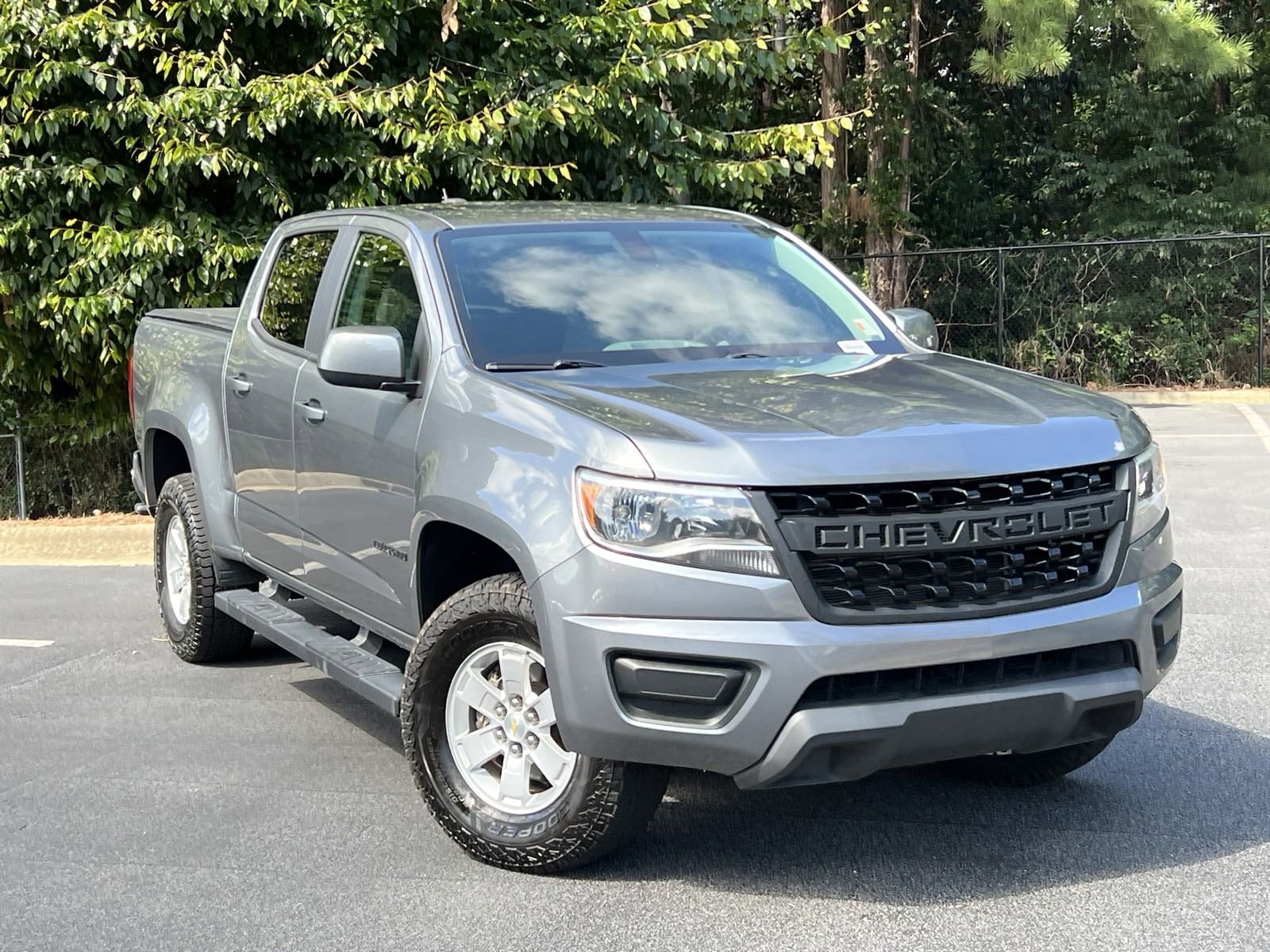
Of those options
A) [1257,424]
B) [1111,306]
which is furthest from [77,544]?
[1111,306]

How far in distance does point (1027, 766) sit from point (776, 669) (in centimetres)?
166

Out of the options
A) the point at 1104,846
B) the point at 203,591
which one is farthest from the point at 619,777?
the point at 203,591

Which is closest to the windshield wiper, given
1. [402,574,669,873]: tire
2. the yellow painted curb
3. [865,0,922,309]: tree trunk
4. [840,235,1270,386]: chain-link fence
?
[402,574,669,873]: tire

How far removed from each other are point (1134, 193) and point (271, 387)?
2427cm

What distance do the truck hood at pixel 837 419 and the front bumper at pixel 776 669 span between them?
1.03 ft

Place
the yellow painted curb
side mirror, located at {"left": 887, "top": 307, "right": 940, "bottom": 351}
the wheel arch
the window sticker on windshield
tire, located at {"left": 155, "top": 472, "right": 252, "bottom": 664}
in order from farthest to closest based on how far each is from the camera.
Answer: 1. the yellow painted curb
2. tire, located at {"left": 155, "top": 472, "right": 252, "bottom": 664}
3. side mirror, located at {"left": 887, "top": 307, "right": 940, "bottom": 351}
4. the window sticker on windshield
5. the wheel arch

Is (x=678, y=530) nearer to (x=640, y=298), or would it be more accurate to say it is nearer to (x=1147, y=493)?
(x=1147, y=493)

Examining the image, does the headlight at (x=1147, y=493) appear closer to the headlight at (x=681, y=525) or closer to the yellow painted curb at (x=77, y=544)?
the headlight at (x=681, y=525)

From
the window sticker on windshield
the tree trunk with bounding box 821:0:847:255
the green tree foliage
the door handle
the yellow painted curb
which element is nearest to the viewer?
the window sticker on windshield

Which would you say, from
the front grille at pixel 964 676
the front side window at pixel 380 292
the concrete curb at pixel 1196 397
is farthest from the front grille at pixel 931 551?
the concrete curb at pixel 1196 397

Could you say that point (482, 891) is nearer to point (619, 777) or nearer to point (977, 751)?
point (619, 777)

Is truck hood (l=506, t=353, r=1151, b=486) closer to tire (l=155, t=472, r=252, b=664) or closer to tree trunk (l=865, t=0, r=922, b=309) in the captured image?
tire (l=155, t=472, r=252, b=664)

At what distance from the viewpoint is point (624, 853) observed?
179 inches

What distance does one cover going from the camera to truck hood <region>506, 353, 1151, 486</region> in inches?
153
